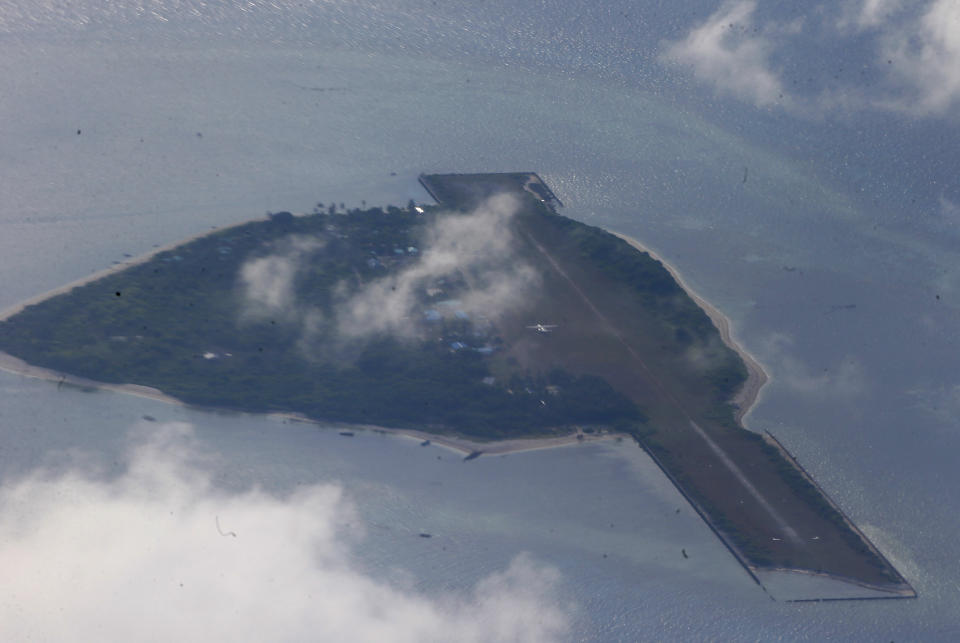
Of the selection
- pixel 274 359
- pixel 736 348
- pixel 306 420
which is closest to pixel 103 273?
pixel 274 359

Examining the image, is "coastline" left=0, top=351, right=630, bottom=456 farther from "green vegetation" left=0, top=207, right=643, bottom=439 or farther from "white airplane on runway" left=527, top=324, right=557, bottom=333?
"white airplane on runway" left=527, top=324, right=557, bottom=333

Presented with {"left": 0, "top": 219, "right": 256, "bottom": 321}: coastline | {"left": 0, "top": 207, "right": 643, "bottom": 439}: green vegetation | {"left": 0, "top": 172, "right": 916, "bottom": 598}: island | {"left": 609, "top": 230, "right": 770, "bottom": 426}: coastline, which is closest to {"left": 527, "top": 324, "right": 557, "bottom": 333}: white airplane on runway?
{"left": 0, "top": 172, "right": 916, "bottom": 598}: island

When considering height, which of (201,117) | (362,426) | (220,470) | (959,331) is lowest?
(220,470)

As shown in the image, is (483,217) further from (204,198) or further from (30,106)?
(30,106)

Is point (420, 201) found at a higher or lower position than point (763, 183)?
lower

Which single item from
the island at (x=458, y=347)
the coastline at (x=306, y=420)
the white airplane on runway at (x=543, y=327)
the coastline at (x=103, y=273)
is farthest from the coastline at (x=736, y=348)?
the coastline at (x=103, y=273)

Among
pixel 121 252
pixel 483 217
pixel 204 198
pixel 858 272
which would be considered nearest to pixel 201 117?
pixel 204 198
